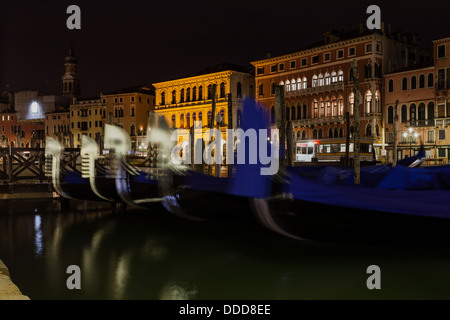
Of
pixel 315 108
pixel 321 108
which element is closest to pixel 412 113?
pixel 321 108

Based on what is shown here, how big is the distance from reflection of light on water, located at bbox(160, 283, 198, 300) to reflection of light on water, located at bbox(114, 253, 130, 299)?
359mm

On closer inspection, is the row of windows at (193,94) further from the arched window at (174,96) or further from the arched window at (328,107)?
the arched window at (328,107)

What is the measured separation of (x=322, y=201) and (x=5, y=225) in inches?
186

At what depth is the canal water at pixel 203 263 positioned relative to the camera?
4.17 m

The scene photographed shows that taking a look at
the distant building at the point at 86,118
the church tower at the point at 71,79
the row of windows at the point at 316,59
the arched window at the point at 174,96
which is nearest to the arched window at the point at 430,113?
→ the row of windows at the point at 316,59

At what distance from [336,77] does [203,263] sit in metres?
25.6

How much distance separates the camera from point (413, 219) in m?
4.54

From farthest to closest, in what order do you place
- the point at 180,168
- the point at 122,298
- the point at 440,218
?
the point at 180,168 → the point at 440,218 → the point at 122,298

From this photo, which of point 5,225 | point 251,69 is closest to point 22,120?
point 251,69

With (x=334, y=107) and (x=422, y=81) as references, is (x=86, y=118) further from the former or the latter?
(x=422, y=81)

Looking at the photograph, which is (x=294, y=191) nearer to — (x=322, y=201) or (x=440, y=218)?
(x=322, y=201)

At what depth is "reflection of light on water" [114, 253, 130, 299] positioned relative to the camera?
13.8 ft

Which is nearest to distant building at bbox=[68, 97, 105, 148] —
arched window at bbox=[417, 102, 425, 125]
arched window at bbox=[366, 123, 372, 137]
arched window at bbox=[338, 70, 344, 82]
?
arched window at bbox=[338, 70, 344, 82]

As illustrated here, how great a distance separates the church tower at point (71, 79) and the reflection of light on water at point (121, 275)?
52432 mm
